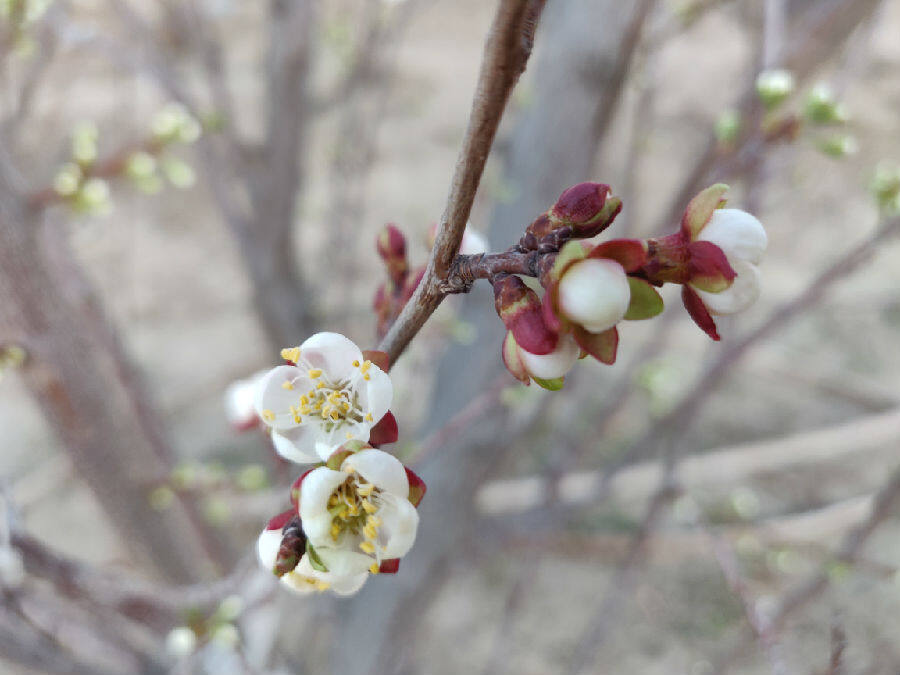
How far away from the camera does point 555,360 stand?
33 centimetres

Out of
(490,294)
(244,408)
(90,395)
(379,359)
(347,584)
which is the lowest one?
(347,584)

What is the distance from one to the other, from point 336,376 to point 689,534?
1.27 m

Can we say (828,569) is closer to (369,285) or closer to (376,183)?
(369,285)

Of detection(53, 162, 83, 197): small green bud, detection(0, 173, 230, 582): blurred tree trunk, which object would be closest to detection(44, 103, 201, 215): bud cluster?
detection(53, 162, 83, 197): small green bud

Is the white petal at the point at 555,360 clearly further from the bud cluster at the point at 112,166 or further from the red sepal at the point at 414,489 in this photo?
the bud cluster at the point at 112,166

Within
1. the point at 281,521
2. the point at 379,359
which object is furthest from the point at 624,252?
the point at 281,521

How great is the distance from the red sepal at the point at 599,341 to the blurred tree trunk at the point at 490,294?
1.84ft

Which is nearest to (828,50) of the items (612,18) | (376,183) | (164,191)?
(612,18)

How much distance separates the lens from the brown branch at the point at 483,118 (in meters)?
0.22

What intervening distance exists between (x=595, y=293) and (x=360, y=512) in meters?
0.19

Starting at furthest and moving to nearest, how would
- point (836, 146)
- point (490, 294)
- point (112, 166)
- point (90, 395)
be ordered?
point (490, 294), point (90, 395), point (112, 166), point (836, 146)

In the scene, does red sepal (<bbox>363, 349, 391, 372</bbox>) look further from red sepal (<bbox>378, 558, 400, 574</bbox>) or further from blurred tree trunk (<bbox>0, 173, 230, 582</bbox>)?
blurred tree trunk (<bbox>0, 173, 230, 582</bbox>)

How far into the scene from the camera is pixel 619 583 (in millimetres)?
1294

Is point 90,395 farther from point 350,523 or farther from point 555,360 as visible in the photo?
point 555,360
